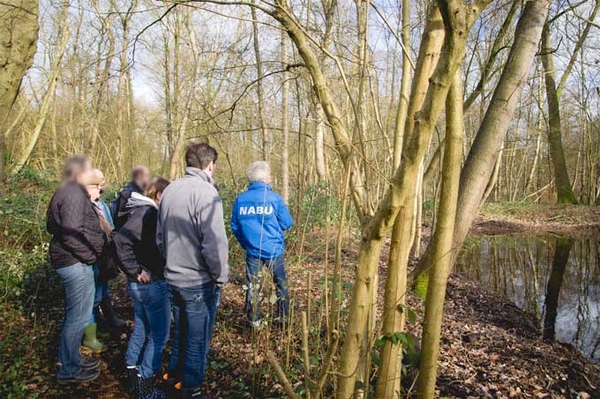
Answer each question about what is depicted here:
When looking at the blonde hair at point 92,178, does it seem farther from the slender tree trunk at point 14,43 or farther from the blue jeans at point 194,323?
the slender tree trunk at point 14,43

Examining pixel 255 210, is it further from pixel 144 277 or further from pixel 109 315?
pixel 109 315

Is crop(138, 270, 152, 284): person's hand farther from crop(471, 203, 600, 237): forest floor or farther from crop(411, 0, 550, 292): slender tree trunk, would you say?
crop(471, 203, 600, 237): forest floor

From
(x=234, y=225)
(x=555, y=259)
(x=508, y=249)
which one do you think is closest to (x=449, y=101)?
(x=234, y=225)

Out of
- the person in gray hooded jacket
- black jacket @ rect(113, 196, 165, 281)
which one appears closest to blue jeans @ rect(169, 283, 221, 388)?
the person in gray hooded jacket

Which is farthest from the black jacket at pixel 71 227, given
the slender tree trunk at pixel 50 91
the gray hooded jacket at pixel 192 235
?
the slender tree trunk at pixel 50 91

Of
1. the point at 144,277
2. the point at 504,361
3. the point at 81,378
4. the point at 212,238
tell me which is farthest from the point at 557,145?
the point at 81,378

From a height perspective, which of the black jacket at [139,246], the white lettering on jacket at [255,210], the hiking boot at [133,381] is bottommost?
the hiking boot at [133,381]

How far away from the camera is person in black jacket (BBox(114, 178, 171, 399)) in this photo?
2717 mm

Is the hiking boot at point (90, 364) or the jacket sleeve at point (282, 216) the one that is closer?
the hiking boot at point (90, 364)

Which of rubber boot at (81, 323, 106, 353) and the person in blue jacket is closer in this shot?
rubber boot at (81, 323, 106, 353)

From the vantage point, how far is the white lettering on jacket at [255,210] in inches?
142

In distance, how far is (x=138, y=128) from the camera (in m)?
14.6

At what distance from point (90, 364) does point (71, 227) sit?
117 cm

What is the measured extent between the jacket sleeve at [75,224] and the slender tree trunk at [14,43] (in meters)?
3.34
